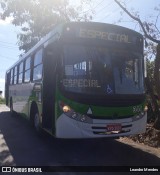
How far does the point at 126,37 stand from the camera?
31.5ft

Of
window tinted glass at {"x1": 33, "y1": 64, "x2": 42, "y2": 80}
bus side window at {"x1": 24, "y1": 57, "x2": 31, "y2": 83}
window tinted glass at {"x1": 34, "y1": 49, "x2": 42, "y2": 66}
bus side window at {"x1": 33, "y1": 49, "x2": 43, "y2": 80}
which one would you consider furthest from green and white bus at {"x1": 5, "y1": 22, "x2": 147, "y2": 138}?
bus side window at {"x1": 24, "y1": 57, "x2": 31, "y2": 83}

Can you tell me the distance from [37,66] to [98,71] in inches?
124

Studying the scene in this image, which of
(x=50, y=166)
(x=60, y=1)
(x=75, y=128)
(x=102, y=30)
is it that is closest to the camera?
(x=50, y=166)

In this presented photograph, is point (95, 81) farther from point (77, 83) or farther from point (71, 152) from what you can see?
point (71, 152)

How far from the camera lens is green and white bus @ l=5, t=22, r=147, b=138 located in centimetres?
868

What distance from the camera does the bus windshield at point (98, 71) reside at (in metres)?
8.77

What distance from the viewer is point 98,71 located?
8953mm

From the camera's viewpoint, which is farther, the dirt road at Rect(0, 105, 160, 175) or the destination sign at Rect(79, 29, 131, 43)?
the destination sign at Rect(79, 29, 131, 43)

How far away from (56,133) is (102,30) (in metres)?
3.00

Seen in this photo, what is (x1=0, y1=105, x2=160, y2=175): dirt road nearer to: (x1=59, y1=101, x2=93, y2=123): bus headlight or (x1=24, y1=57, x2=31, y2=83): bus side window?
(x1=59, y1=101, x2=93, y2=123): bus headlight

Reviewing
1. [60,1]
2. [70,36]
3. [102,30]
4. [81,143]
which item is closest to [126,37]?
[102,30]

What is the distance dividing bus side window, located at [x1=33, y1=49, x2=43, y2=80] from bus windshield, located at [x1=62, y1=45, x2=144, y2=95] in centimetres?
218

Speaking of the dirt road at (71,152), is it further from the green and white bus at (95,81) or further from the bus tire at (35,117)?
the green and white bus at (95,81)

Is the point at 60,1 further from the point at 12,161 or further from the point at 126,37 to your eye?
the point at 12,161
